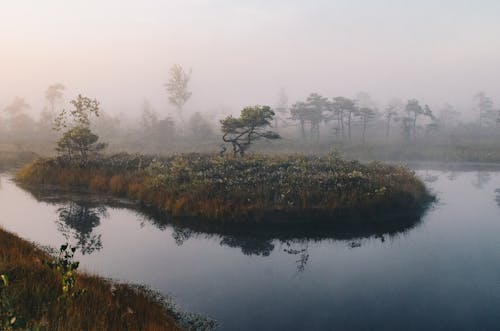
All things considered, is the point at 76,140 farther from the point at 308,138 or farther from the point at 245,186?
the point at 308,138

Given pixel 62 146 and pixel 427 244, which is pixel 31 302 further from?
pixel 62 146

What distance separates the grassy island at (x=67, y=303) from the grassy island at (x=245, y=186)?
9.90m

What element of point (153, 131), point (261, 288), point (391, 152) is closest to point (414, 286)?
point (261, 288)

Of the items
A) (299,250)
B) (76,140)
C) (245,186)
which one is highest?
(76,140)

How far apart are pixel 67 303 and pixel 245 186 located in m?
16.1

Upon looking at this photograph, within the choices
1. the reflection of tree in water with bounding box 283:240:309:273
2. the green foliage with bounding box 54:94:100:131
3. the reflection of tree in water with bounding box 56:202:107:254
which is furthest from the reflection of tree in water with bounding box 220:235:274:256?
the green foliage with bounding box 54:94:100:131

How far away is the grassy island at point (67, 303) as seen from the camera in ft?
23.3

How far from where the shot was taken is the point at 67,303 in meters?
7.62

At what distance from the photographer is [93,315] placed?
7914 mm

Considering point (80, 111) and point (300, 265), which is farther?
point (80, 111)

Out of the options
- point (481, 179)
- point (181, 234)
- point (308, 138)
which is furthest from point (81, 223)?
point (308, 138)

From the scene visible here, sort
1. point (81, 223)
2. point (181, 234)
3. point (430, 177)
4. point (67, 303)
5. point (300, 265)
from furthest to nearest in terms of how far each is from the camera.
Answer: point (430, 177)
point (81, 223)
point (181, 234)
point (300, 265)
point (67, 303)

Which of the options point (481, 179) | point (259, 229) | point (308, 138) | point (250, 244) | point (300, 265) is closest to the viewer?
point (300, 265)

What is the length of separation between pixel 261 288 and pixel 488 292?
7318mm
